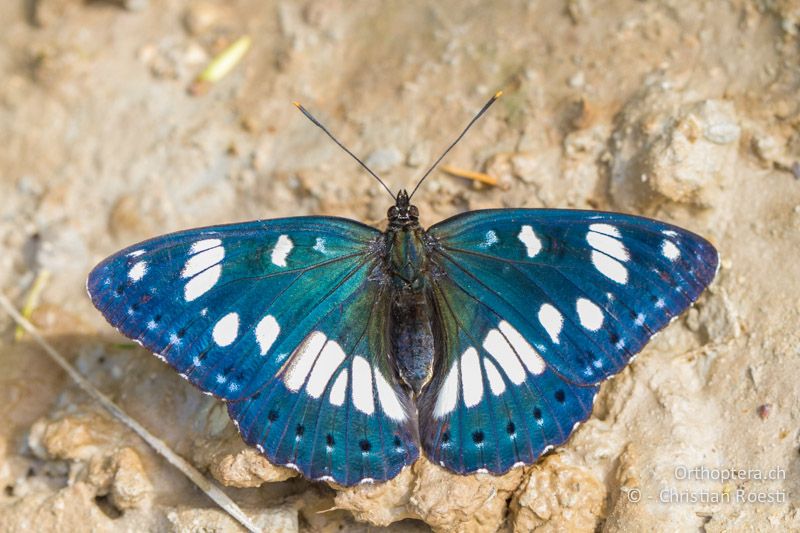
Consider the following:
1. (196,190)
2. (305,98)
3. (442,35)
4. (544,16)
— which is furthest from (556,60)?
(196,190)

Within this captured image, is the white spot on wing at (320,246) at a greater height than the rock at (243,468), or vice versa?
the white spot on wing at (320,246)

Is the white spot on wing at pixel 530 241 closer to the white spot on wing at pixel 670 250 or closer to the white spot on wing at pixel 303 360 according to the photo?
the white spot on wing at pixel 670 250

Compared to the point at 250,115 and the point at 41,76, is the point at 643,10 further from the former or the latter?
the point at 41,76

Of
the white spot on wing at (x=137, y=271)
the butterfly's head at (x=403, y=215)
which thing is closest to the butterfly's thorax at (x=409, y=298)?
the butterfly's head at (x=403, y=215)

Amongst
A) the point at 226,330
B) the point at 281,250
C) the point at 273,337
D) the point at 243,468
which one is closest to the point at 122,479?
the point at 243,468

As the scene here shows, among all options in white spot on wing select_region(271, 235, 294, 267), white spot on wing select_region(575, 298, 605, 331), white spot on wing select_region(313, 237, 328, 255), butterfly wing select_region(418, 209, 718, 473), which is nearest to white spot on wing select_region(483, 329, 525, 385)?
butterfly wing select_region(418, 209, 718, 473)
